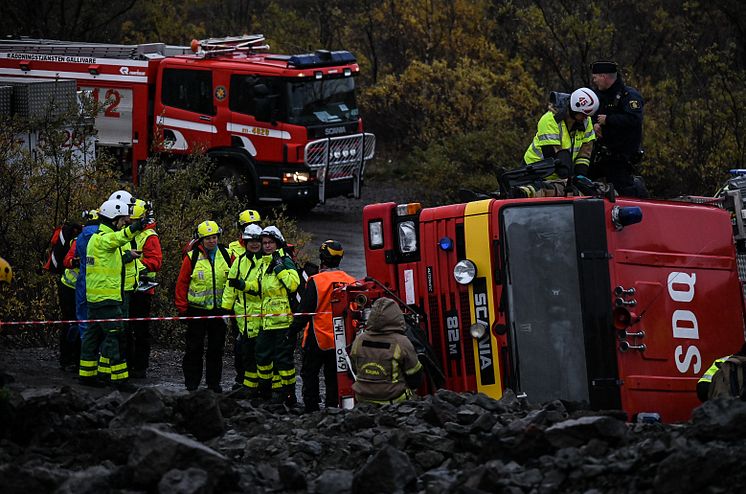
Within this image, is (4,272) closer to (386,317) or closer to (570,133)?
(386,317)

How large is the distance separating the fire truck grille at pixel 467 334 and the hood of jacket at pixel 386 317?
2.17ft

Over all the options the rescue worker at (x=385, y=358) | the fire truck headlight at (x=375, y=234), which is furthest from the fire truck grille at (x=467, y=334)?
the fire truck headlight at (x=375, y=234)

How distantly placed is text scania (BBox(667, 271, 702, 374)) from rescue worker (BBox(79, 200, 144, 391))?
479 centimetres

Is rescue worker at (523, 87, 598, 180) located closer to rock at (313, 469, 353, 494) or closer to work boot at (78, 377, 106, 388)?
work boot at (78, 377, 106, 388)

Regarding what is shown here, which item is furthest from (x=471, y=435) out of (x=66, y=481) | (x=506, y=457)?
A: (x=66, y=481)

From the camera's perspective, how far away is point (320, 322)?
11.5 metres

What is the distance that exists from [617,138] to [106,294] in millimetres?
4898

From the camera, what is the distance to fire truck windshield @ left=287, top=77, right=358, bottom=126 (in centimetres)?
2331

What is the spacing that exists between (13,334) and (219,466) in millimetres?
8069

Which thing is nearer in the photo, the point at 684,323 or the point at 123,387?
the point at 684,323

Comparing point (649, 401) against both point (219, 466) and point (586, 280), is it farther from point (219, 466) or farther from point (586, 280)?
point (219, 466)

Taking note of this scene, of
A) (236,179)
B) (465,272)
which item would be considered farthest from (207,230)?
(236,179)

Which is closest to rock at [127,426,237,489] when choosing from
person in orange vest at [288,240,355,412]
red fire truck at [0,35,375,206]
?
person in orange vest at [288,240,355,412]

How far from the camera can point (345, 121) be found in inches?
942
